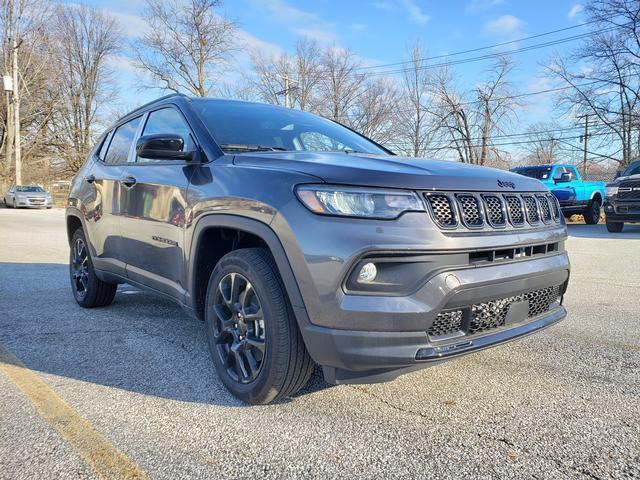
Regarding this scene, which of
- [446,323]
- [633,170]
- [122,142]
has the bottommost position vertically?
[446,323]

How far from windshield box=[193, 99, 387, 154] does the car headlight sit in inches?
42.8

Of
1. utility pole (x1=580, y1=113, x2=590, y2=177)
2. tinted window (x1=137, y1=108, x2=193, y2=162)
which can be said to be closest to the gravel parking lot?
tinted window (x1=137, y1=108, x2=193, y2=162)

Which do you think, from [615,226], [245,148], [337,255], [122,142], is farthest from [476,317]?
[615,226]

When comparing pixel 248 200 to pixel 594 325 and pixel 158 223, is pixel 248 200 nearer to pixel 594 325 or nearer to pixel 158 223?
pixel 158 223

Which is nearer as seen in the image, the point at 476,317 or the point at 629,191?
the point at 476,317

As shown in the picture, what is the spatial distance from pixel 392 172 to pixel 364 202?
22 centimetres

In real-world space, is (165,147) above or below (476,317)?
above

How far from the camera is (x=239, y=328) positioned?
109 inches

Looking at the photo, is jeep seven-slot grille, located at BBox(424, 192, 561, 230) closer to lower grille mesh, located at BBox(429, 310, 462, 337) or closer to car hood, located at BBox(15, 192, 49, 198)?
lower grille mesh, located at BBox(429, 310, 462, 337)

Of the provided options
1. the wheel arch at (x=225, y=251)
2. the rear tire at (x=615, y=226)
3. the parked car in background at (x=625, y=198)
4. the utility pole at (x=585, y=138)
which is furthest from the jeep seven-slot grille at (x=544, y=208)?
the utility pole at (x=585, y=138)

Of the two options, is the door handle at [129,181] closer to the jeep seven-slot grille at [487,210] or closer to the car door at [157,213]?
the car door at [157,213]

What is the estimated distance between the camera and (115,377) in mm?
3092

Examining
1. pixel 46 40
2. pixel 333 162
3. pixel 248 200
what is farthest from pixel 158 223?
pixel 46 40

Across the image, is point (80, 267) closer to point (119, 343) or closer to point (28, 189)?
point (119, 343)
